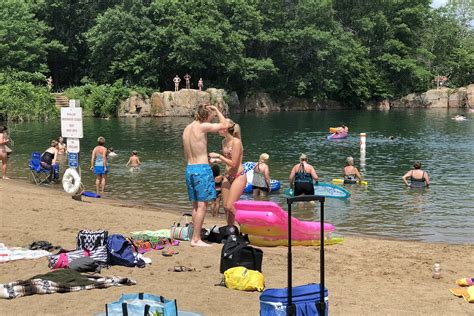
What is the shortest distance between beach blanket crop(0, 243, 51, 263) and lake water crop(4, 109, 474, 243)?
6.51 m

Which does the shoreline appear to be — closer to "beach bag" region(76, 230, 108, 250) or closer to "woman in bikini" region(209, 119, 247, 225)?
"woman in bikini" region(209, 119, 247, 225)

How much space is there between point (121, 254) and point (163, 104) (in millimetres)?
45518

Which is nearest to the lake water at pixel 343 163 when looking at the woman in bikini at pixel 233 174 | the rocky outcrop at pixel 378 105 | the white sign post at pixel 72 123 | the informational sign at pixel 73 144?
the informational sign at pixel 73 144

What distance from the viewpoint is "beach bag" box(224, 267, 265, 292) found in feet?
24.1

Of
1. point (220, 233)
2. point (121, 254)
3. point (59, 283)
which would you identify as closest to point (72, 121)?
point (220, 233)

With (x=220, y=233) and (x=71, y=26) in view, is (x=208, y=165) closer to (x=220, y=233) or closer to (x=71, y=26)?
(x=220, y=233)

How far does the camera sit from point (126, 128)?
135 feet

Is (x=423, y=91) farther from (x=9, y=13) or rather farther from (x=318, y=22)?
(x=9, y=13)

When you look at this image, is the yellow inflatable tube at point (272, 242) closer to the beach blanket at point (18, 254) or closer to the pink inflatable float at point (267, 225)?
the pink inflatable float at point (267, 225)

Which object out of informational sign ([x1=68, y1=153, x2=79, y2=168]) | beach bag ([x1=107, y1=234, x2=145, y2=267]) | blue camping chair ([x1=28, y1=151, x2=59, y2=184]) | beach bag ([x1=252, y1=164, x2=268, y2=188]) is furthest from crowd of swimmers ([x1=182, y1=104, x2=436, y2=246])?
blue camping chair ([x1=28, y1=151, x2=59, y2=184])

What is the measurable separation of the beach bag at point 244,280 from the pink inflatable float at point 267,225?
2185 mm

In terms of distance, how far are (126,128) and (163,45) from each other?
20.1 metres

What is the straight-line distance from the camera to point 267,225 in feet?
31.8

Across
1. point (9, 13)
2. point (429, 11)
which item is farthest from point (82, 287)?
point (429, 11)
